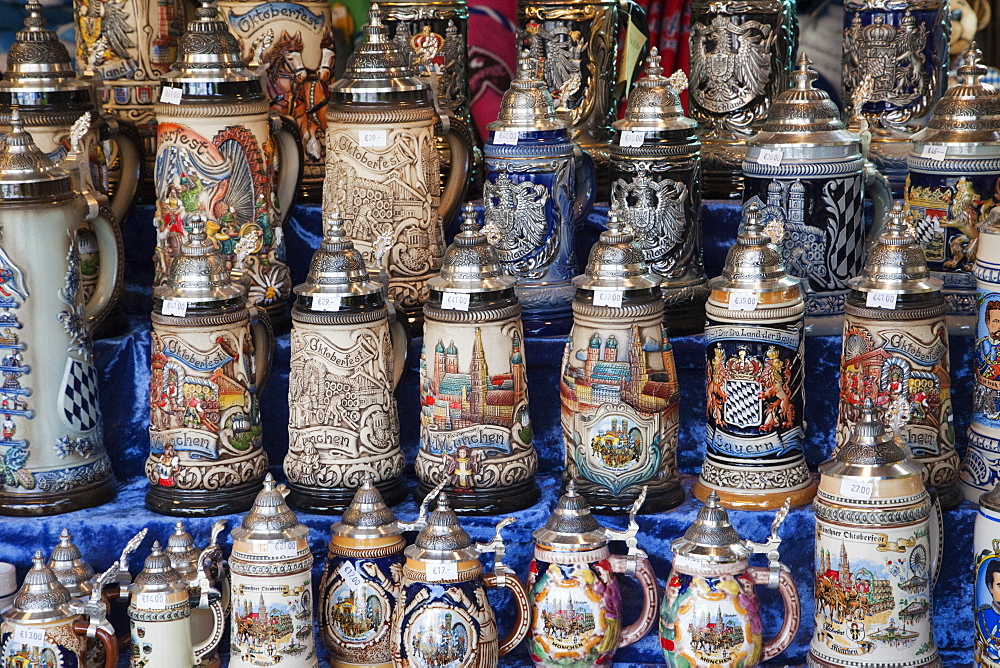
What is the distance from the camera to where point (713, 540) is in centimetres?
265

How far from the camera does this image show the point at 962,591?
2.99m

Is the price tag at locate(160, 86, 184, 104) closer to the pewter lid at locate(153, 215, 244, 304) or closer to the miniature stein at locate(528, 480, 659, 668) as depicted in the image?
the pewter lid at locate(153, 215, 244, 304)

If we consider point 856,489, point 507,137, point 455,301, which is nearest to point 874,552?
point 856,489

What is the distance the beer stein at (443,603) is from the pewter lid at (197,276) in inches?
24.3

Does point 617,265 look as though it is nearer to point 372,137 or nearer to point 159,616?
point 372,137

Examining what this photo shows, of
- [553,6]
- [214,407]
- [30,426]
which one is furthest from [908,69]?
[30,426]

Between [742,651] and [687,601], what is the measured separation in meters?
0.13

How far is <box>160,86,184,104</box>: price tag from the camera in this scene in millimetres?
3152

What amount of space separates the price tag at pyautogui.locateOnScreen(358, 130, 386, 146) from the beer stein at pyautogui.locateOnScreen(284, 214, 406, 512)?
0.29 meters

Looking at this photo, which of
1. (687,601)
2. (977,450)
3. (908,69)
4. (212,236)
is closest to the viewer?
(687,601)

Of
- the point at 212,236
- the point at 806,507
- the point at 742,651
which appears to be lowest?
the point at 742,651

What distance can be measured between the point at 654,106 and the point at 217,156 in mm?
911

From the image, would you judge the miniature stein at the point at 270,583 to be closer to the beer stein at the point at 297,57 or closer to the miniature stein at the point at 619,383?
the miniature stein at the point at 619,383

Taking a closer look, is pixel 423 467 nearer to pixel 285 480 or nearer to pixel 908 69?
pixel 285 480
